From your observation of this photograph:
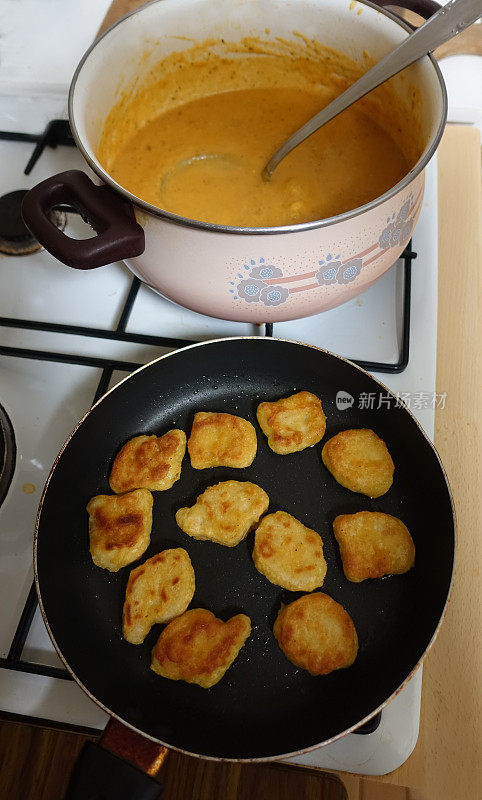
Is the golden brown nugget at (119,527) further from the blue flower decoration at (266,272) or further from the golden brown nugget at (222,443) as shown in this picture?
the blue flower decoration at (266,272)

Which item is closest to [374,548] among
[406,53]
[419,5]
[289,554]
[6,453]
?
[289,554]

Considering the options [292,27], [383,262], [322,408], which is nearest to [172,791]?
[322,408]

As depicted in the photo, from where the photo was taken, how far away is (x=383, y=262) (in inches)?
29.9

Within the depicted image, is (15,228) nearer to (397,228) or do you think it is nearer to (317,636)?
(397,228)

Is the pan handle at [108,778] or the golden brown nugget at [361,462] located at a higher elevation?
the golden brown nugget at [361,462]

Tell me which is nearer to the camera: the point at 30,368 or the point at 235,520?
the point at 235,520

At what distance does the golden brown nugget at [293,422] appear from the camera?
31.9 inches

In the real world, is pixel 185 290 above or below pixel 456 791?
above

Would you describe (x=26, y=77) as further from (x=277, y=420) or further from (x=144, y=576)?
(x=144, y=576)

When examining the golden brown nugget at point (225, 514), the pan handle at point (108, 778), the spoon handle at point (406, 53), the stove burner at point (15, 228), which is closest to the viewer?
the pan handle at point (108, 778)

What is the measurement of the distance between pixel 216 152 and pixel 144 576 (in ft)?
2.06

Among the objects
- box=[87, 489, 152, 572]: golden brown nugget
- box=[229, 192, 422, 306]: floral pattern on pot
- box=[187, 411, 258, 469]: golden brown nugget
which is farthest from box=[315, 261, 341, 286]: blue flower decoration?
box=[87, 489, 152, 572]: golden brown nugget

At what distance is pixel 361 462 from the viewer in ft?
2.57

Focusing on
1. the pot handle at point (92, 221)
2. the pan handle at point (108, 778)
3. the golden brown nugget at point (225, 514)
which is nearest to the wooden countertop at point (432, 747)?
the pan handle at point (108, 778)
